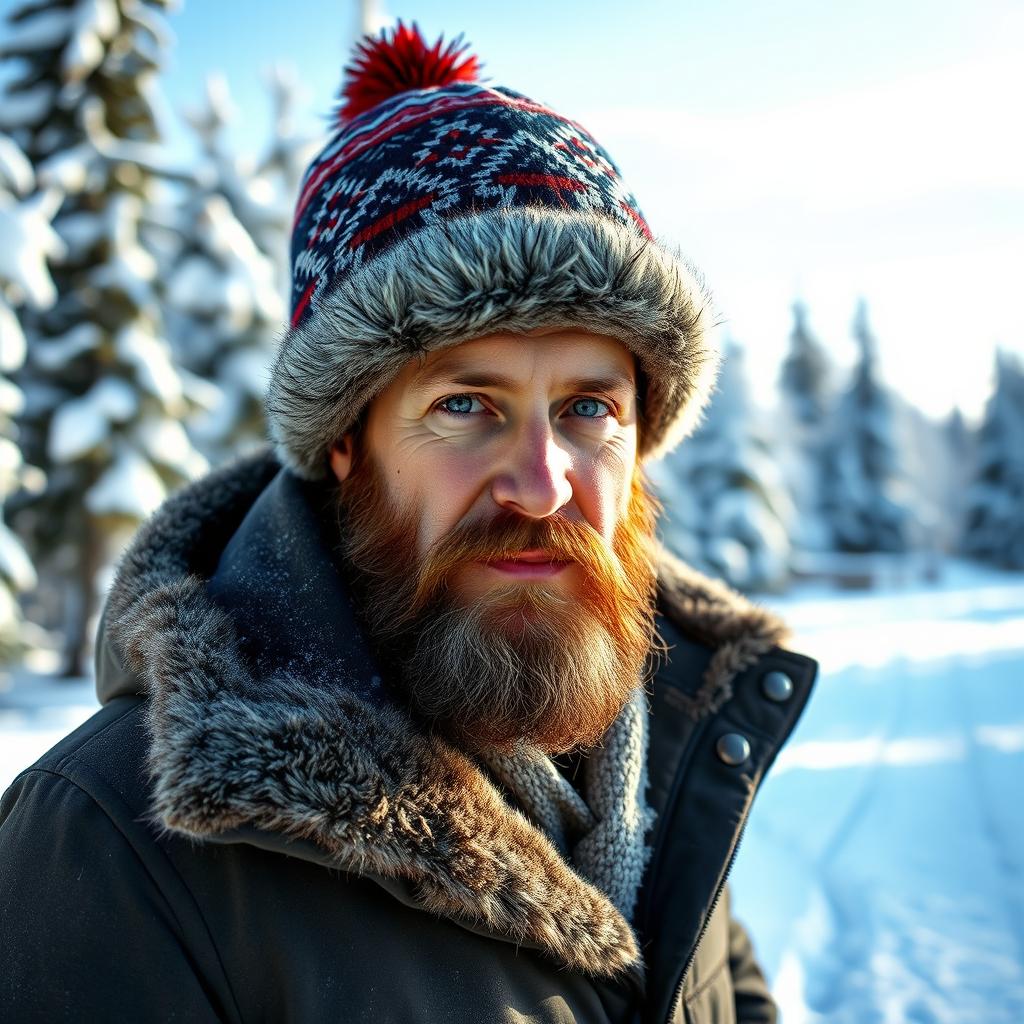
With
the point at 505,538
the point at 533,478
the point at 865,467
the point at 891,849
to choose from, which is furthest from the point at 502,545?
the point at 865,467

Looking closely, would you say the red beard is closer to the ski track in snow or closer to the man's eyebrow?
the man's eyebrow

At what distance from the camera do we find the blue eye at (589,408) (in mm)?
2037

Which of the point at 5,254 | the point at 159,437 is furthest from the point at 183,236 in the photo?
the point at 5,254

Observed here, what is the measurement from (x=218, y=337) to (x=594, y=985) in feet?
57.9

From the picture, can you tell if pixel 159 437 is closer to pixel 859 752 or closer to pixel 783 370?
pixel 859 752

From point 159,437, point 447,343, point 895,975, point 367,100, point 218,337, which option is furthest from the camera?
point 218,337

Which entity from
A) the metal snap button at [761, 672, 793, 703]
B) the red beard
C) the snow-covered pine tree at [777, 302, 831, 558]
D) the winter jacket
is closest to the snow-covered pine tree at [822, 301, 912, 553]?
the snow-covered pine tree at [777, 302, 831, 558]

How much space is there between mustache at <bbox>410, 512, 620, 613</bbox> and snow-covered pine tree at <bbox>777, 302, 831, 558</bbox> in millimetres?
Answer: 37113

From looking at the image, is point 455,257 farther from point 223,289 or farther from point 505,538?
point 223,289

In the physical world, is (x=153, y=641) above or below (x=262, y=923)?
above

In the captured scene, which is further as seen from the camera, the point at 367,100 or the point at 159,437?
the point at 159,437

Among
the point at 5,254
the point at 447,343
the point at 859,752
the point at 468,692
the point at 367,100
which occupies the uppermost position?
the point at 5,254

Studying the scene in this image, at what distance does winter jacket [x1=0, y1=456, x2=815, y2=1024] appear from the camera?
4.67 ft

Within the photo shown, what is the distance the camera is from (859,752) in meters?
7.67
